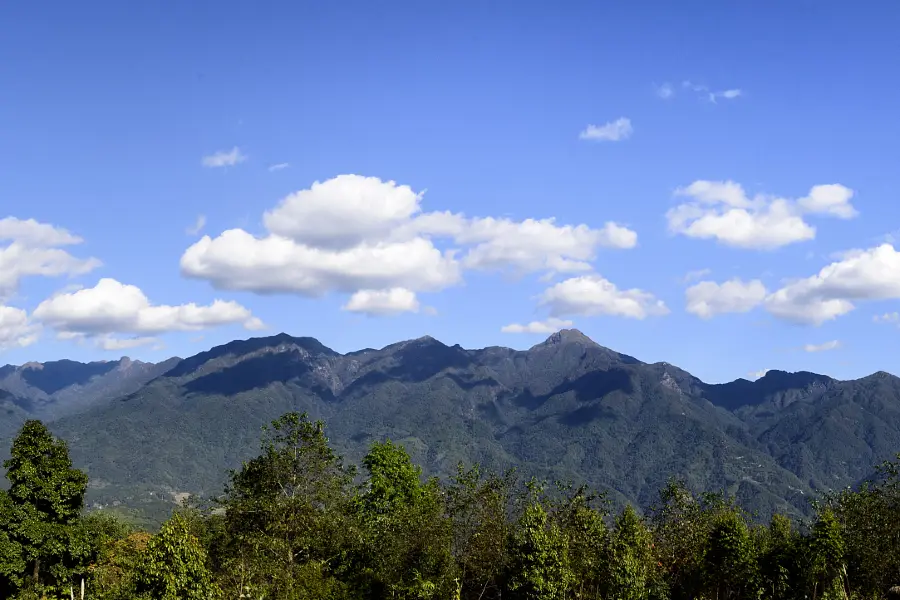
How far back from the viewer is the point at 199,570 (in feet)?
162

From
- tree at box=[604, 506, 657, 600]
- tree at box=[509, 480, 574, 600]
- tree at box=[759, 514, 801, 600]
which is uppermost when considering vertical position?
tree at box=[509, 480, 574, 600]

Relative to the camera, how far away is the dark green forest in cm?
5284

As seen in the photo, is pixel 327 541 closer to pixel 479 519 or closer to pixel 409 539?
pixel 409 539

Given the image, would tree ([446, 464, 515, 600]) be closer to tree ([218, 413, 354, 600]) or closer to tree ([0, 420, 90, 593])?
tree ([218, 413, 354, 600])

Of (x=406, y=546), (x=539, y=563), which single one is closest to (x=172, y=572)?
(x=406, y=546)

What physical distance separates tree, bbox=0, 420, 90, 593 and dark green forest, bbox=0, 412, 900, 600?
0.14 metres

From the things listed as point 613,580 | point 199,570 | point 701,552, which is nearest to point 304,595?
point 199,570

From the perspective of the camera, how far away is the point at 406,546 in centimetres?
5653

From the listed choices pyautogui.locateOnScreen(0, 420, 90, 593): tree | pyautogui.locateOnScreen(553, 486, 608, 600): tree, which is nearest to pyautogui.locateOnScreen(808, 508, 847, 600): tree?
pyautogui.locateOnScreen(553, 486, 608, 600): tree

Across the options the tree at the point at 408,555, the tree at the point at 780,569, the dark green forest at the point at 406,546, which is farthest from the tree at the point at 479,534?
the tree at the point at 780,569

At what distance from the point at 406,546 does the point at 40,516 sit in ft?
126

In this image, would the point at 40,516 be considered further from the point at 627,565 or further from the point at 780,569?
the point at 780,569

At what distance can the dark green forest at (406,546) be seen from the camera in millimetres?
52844

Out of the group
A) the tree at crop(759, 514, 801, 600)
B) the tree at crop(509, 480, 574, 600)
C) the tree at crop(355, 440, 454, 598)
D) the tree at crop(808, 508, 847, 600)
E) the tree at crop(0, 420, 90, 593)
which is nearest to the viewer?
the tree at crop(509, 480, 574, 600)
